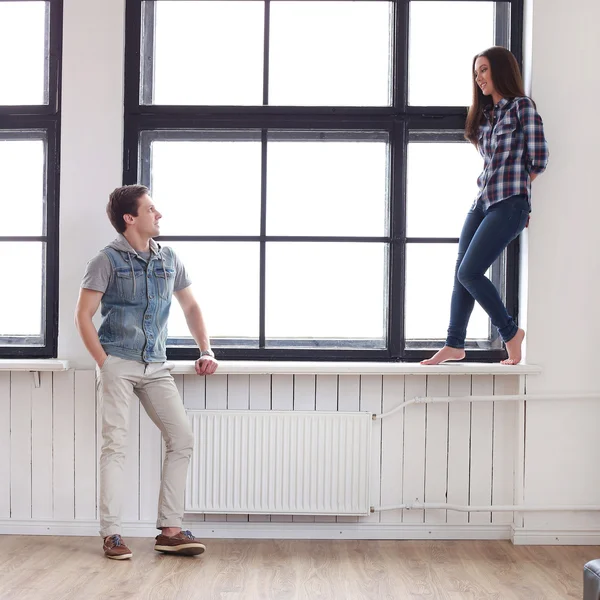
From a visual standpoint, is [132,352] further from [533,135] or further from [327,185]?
[533,135]

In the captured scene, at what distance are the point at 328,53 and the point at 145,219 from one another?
4.01 feet

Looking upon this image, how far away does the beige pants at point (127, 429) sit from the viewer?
302cm

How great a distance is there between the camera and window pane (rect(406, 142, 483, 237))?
3436 millimetres

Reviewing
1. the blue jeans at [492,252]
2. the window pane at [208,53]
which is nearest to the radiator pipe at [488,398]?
the blue jeans at [492,252]

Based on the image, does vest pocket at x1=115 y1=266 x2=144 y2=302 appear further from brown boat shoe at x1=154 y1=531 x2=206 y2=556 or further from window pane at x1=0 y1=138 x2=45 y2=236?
brown boat shoe at x1=154 y1=531 x2=206 y2=556

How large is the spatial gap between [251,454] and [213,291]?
0.80 m

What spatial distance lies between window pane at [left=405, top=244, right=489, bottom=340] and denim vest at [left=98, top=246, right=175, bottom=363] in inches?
47.2

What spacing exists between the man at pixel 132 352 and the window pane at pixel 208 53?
66 centimetres

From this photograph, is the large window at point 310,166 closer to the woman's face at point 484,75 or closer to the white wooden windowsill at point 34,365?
the woman's face at point 484,75

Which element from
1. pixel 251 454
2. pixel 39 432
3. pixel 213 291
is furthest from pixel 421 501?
pixel 39 432

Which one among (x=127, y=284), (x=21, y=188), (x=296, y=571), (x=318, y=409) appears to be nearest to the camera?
(x=296, y=571)

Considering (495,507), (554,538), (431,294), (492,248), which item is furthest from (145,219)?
(554,538)

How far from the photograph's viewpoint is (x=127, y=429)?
3.09 m

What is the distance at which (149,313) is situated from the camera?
3.05m
